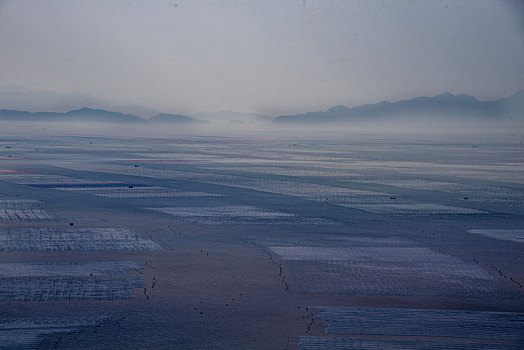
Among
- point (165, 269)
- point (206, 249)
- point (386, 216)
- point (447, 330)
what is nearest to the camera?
point (447, 330)

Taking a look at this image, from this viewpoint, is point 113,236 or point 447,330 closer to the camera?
point 447,330

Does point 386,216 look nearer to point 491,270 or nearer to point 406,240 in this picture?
point 406,240

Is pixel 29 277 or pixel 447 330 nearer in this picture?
pixel 447 330

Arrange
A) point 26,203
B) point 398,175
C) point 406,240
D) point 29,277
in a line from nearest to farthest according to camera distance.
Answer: point 29,277
point 406,240
point 26,203
point 398,175

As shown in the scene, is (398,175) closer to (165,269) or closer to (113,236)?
(113,236)

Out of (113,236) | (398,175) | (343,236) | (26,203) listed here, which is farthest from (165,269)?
(398,175)

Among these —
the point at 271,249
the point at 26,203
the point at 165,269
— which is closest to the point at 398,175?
the point at 26,203
